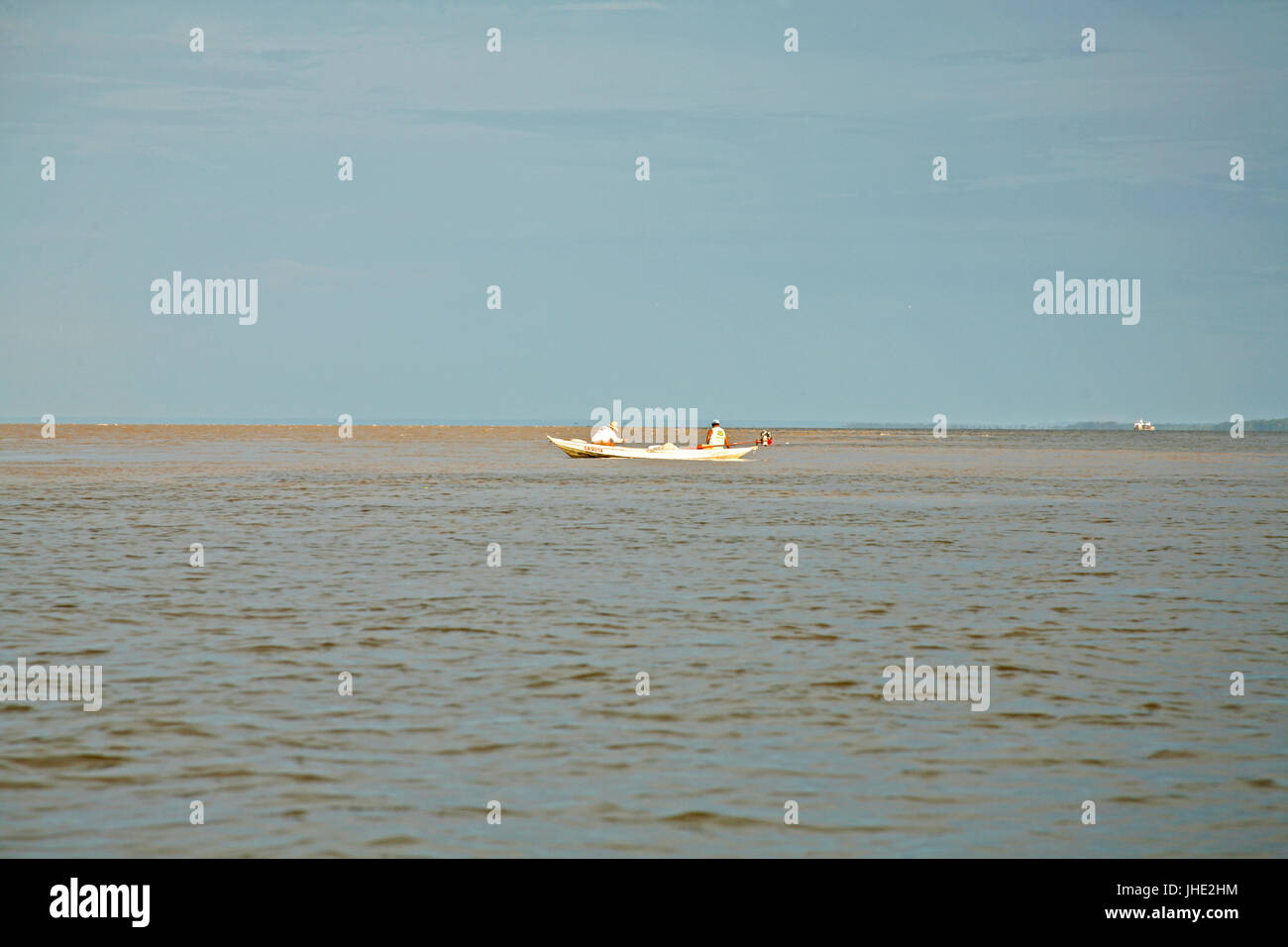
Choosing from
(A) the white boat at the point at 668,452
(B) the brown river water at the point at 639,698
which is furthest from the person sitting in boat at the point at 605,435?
(B) the brown river water at the point at 639,698

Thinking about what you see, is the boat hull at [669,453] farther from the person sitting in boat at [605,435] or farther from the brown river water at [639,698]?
the brown river water at [639,698]

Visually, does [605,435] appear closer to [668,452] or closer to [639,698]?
[668,452]

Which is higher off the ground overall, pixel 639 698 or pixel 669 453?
pixel 669 453

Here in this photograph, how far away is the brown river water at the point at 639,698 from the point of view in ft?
31.6

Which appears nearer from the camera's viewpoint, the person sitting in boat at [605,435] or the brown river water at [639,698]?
the brown river water at [639,698]

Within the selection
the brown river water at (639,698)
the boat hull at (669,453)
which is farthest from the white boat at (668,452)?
the brown river water at (639,698)

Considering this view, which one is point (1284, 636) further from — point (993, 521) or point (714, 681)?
point (993, 521)

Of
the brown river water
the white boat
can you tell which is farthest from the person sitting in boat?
the brown river water

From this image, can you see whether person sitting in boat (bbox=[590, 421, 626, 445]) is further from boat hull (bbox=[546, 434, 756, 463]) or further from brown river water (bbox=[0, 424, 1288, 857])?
brown river water (bbox=[0, 424, 1288, 857])

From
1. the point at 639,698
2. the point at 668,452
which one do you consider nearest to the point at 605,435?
the point at 668,452

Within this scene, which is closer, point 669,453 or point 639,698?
point 639,698

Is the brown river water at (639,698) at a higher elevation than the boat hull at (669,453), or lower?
lower

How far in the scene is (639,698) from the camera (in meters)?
13.8

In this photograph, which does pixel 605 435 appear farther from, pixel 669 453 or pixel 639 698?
pixel 639 698
